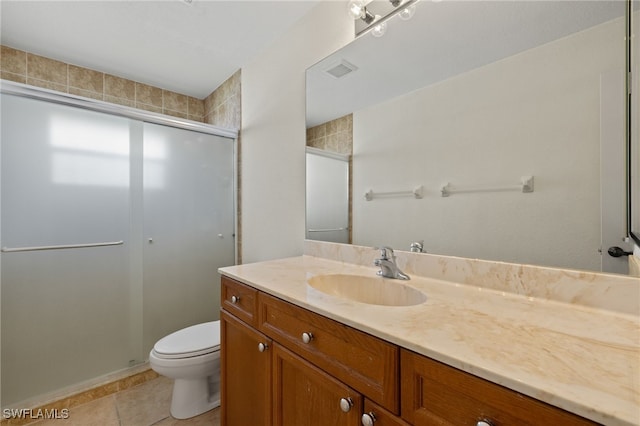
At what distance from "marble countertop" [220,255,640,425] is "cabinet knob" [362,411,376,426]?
195 mm

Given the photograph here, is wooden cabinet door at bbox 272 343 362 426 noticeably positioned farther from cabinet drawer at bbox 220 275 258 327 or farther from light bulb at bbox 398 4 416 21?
light bulb at bbox 398 4 416 21

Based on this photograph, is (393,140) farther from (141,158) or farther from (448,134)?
(141,158)

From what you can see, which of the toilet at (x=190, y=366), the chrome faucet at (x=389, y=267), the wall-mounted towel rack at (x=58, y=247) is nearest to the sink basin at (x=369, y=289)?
the chrome faucet at (x=389, y=267)

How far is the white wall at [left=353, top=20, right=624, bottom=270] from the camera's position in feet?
2.65

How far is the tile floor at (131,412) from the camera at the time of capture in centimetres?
153

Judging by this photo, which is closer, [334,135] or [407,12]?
[407,12]

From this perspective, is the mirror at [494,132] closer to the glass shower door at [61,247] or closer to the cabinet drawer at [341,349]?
the cabinet drawer at [341,349]

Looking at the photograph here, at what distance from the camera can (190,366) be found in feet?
4.86

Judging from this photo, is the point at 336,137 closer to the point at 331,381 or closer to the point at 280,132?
the point at 280,132

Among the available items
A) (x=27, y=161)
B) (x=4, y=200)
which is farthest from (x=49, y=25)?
(x=4, y=200)

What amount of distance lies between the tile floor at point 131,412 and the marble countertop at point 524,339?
127 centimetres

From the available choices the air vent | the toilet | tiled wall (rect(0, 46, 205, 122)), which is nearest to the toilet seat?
the toilet

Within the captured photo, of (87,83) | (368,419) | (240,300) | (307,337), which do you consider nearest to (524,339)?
(368,419)

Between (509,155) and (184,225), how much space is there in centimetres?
214
